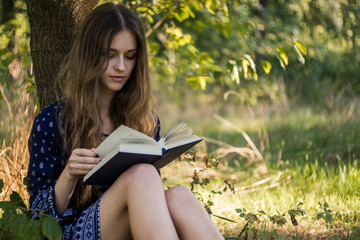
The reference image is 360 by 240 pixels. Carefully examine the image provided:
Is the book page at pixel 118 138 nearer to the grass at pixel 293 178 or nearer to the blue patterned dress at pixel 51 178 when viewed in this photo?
the blue patterned dress at pixel 51 178

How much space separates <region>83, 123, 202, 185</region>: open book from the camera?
68.9 inches

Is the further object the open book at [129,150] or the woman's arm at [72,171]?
the woman's arm at [72,171]

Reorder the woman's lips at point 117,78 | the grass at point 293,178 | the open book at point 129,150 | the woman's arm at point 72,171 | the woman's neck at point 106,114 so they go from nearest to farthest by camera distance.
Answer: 1. the open book at point 129,150
2. the woman's arm at point 72,171
3. the woman's lips at point 117,78
4. the woman's neck at point 106,114
5. the grass at point 293,178

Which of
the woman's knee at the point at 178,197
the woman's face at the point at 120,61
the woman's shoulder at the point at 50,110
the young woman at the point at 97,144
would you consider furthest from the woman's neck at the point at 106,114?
the woman's knee at the point at 178,197

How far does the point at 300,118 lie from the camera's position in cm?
529

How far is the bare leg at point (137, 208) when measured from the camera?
1807 mm

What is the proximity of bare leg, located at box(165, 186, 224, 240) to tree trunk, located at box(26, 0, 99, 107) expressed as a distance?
1.13 meters

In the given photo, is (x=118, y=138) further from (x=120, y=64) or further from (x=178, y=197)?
(x=120, y=64)

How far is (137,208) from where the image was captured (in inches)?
72.4

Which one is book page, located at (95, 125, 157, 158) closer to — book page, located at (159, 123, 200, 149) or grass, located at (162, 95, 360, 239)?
book page, located at (159, 123, 200, 149)

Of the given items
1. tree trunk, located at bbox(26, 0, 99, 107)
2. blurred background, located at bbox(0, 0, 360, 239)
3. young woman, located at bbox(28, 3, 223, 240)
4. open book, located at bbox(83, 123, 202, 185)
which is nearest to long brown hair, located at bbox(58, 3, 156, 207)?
young woman, located at bbox(28, 3, 223, 240)

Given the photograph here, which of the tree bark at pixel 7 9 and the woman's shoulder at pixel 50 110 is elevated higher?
the tree bark at pixel 7 9

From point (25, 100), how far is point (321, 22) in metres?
4.94

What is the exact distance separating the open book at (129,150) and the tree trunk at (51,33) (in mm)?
980
